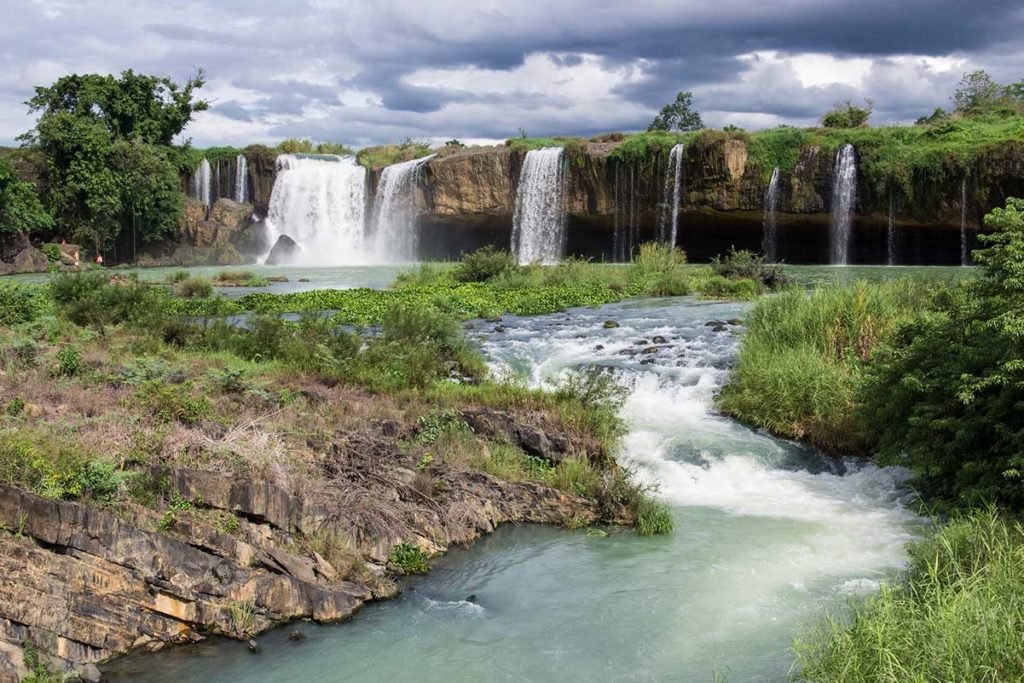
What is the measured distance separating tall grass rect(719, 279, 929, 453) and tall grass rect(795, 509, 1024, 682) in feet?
13.8

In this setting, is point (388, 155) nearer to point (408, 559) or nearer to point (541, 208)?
point (541, 208)

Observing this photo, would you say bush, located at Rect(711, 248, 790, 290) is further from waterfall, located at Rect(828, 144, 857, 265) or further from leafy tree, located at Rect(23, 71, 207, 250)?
leafy tree, located at Rect(23, 71, 207, 250)

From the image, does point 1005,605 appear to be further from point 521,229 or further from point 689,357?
point 521,229

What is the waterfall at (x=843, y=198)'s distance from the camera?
A: 28656 millimetres

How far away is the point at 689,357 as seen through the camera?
13.3m

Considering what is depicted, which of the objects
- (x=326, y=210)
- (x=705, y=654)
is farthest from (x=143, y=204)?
(x=705, y=654)

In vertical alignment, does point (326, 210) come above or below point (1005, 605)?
above

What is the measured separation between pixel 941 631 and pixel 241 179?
42.6m

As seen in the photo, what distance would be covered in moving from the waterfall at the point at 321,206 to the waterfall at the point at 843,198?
20.5m

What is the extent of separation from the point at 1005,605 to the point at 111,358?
9017 millimetres

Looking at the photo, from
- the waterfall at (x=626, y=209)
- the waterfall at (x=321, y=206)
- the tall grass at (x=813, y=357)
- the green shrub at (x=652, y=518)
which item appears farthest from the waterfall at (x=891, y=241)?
the green shrub at (x=652, y=518)

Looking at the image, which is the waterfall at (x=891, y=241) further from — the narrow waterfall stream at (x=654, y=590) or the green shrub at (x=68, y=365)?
the green shrub at (x=68, y=365)

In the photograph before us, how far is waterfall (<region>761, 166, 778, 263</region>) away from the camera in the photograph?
30.1m

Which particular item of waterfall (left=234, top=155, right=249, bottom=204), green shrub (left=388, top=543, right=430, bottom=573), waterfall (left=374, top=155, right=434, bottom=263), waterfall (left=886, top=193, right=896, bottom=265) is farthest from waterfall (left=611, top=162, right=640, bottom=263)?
green shrub (left=388, top=543, right=430, bottom=573)
